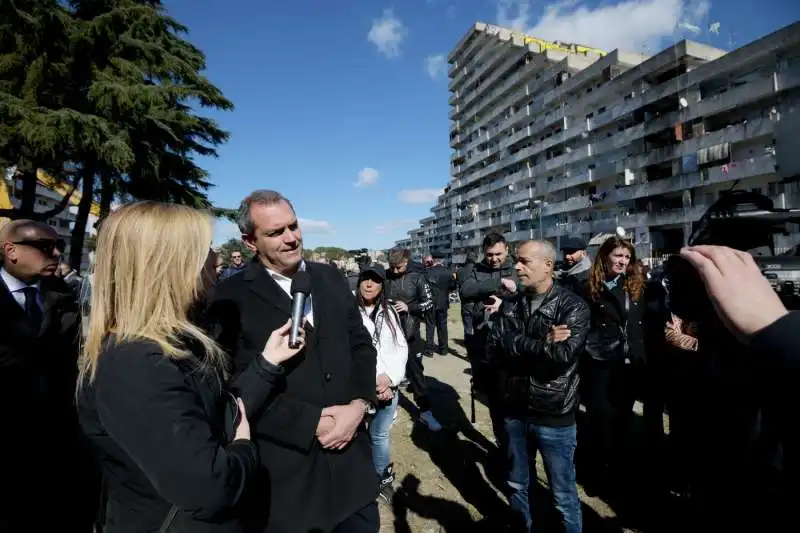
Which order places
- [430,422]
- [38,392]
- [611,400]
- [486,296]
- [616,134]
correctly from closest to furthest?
[38,392] < [611,400] < [486,296] < [430,422] < [616,134]

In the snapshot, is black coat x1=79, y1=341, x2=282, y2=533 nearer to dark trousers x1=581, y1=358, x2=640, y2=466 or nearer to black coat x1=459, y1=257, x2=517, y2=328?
black coat x1=459, y1=257, x2=517, y2=328

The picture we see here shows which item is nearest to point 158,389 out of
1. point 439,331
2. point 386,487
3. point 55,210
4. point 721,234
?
point 721,234

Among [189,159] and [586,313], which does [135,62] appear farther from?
[586,313]

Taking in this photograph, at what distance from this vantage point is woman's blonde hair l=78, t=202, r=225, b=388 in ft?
4.31

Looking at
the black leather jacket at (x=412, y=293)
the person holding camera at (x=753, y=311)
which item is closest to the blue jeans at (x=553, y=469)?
the person holding camera at (x=753, y=311)

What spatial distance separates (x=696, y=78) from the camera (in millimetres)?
33562

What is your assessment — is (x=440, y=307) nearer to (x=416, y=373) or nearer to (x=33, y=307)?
(x=416, y=373)

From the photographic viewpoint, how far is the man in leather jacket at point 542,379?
2633 mm

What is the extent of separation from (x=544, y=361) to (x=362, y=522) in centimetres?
144

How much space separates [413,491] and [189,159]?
1851cm

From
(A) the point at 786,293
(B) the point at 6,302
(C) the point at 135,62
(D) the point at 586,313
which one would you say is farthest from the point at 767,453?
(C) the point at 135,62

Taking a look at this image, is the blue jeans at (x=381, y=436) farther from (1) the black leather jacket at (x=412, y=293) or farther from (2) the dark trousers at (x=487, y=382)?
(1) the black leather jacket at (x=412, y=293)

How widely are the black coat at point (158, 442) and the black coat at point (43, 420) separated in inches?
84.8

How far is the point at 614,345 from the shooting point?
372 cm
